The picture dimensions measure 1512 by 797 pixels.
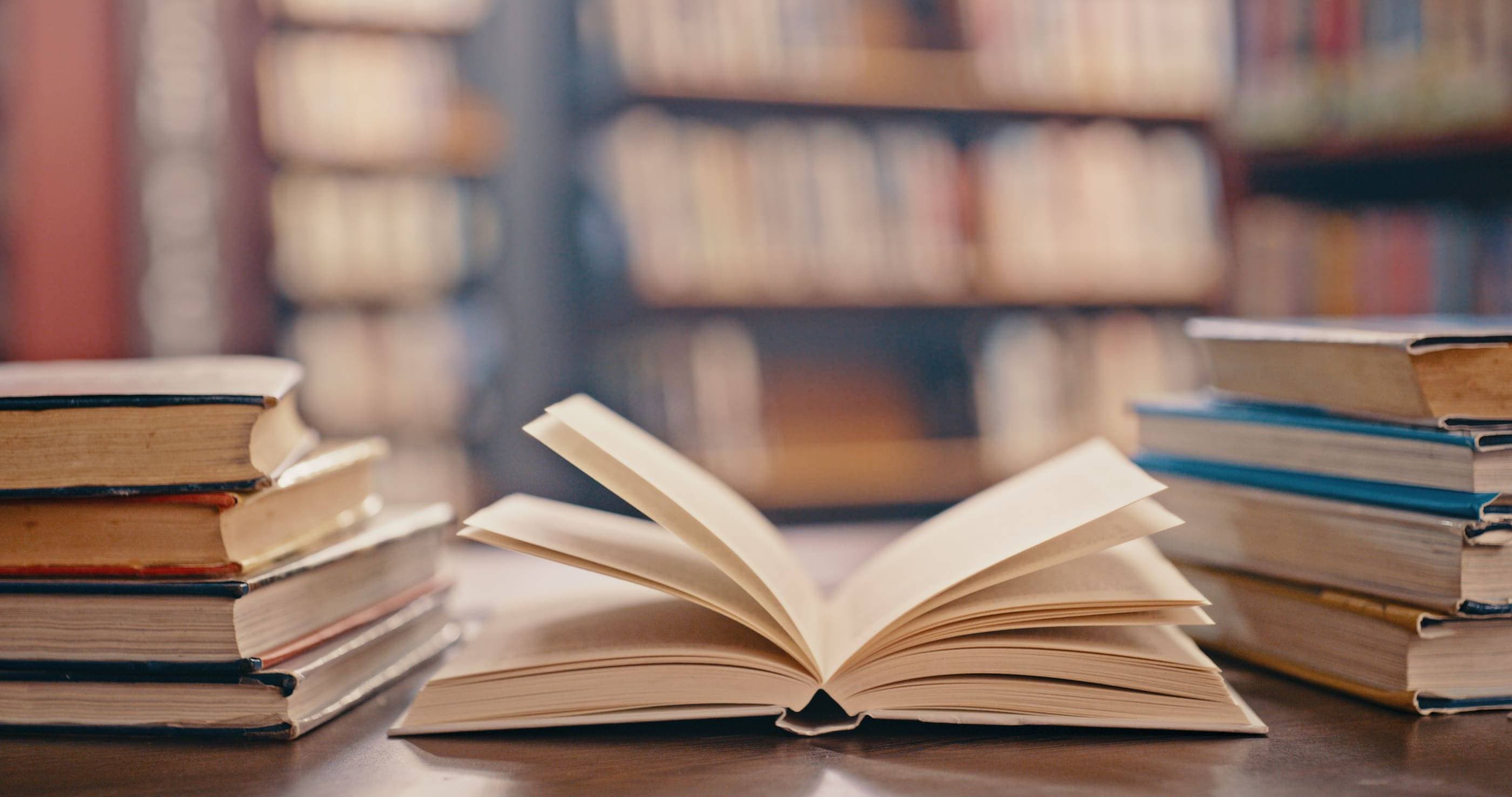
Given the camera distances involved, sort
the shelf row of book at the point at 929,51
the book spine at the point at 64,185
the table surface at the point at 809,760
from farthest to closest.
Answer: the book spine at the point at 64,185
the shelf row of book at the point at 929,51
the table surface at the point at 809,760

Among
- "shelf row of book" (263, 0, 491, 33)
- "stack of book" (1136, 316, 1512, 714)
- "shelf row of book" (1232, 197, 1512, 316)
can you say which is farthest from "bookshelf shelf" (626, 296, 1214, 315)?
"stack of book" (1136, 316, 1512, 714)

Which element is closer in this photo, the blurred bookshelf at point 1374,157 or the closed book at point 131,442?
the closed book at point 131,442

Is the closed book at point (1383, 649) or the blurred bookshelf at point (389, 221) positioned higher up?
the blurred bookshelf at point (389, 221)

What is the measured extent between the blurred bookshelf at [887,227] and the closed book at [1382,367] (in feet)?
5.79

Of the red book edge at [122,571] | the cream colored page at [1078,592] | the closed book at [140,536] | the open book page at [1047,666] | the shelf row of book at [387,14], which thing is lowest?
the open book page at [1047,666]

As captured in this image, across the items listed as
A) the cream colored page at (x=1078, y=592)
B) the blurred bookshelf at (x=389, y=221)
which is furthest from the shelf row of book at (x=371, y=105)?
the cream colored page at (x=1078, y=592)

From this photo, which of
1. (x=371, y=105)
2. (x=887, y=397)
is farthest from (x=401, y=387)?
(x=887, y=397)

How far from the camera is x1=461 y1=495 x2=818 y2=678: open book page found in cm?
49

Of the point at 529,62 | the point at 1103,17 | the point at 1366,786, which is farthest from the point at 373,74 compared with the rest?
the point at 1366,786

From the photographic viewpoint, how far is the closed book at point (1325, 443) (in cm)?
49

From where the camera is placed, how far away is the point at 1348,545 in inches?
21.3

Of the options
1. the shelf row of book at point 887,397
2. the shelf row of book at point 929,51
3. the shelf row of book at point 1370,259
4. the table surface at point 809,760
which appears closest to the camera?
the table surface at point 809,760

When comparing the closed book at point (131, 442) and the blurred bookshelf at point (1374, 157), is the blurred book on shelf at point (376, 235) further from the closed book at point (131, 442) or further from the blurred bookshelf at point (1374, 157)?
the closed book at point (131, 442)

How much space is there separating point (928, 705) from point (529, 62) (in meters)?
2.50
